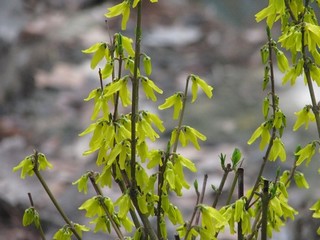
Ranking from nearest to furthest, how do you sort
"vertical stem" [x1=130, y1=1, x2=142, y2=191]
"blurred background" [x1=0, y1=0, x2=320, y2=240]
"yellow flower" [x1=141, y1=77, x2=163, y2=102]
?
"vertical stem" [x1=130, y1=1, x2=142, y2=191], "yellow flower" [x1=141, y1=77, x2=163, y2=102], "blurred background" [x1=0, y1=0, x2=320, y2=240]

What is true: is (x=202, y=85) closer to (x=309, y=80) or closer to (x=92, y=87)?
(x=309, y=80)

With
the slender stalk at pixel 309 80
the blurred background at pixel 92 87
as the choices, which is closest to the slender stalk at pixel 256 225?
the slender stalk at pixel 309 80

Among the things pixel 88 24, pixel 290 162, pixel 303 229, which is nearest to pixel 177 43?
pixel 88 24

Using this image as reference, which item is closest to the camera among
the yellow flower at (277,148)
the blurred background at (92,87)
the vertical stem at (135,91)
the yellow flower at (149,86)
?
the vertical stem at (135,91)

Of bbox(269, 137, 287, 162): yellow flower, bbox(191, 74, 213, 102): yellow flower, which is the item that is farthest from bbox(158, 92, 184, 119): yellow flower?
bbox(269, 137, 287, 162): yellow flower

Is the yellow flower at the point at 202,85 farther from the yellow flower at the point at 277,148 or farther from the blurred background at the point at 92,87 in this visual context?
the blurred background at the point at 92,87

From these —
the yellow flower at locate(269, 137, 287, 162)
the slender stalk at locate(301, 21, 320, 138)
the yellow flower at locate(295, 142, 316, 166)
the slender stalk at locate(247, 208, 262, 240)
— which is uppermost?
the slender stalk at locate(301, 21, 320, 138)

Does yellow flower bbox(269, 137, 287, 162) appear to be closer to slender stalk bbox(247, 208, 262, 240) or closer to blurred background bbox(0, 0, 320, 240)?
slender stalk bbox(247, 208, 262, 240)

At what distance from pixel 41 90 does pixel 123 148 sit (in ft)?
14.0

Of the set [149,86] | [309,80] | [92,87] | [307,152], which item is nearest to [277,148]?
[307,152]

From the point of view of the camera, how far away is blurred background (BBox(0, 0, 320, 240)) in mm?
4410

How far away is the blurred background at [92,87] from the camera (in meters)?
4.41

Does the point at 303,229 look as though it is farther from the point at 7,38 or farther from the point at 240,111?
the point at 7,38

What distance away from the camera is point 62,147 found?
5172 mm
